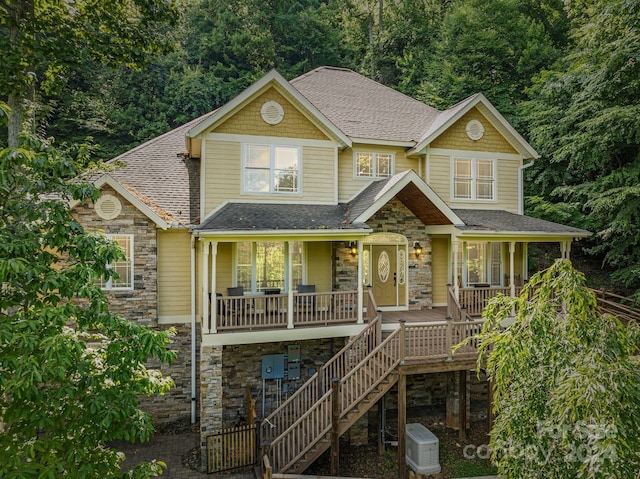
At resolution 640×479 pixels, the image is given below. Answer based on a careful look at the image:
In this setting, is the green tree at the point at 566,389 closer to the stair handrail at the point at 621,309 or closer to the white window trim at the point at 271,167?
the white window trim at the point at 271,167

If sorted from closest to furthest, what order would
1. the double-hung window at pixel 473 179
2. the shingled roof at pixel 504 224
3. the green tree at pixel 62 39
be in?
the green tree at pixel 62 39, the shingled roof at pixel 504 224, the double-hung window at pixel 473 179

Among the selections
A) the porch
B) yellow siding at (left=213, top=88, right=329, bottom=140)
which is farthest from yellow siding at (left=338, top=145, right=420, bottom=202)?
the porch

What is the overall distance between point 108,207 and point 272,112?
564cm

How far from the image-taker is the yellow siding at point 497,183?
45.0 feet

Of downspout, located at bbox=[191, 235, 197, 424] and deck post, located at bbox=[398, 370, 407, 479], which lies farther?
downspout, located at bbox=[191, 235, 197, 424]

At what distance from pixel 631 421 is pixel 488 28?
985 inches

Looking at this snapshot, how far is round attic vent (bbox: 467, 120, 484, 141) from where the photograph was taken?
Answer: 14.0m

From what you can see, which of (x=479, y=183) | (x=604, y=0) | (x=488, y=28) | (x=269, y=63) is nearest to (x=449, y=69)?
(x=488, y=28)

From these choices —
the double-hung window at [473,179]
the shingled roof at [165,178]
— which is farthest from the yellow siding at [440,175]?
the shingled roof at [165,178]

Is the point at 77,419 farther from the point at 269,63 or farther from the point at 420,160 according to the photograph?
the point at 269,63

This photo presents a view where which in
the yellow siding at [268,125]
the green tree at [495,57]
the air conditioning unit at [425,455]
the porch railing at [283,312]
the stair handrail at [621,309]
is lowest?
the air conditioning unit at [425,455]

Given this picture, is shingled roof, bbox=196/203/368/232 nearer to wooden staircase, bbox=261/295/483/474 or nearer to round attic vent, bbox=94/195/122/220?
round attic vent, bbox=94/195/122/220

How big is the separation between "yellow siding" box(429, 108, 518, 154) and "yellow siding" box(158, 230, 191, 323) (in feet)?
30.4

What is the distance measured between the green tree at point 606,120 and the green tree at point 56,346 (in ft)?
54.7
